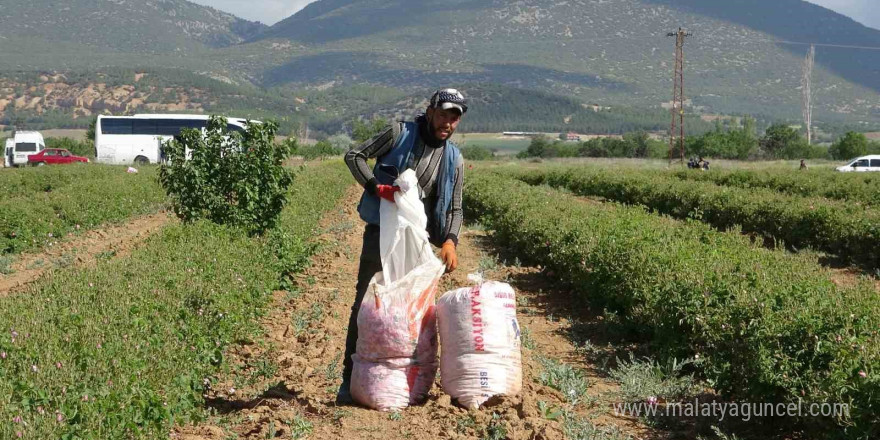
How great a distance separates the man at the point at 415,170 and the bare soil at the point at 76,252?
6.05 metres

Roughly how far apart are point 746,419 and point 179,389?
3.11m

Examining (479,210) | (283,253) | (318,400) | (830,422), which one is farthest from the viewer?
Answer: (479,210)

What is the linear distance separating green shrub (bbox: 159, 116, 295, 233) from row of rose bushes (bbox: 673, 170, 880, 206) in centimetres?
1116

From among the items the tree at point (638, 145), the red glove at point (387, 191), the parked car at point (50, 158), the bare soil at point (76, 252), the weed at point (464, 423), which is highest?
the red glove at point (387, 191)

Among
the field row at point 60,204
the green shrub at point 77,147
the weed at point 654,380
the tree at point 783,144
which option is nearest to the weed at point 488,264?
the weed at point 654,380

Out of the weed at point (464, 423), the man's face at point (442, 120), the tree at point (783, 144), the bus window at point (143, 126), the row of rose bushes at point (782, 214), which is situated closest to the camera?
the weed at point (464, 423)

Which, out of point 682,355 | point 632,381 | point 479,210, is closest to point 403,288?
point 632,381

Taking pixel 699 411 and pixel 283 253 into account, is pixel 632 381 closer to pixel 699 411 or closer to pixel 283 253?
pixel 699 411

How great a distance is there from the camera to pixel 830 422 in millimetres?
→ 4398

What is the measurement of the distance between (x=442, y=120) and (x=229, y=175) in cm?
645

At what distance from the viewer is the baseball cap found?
4961 millimetres

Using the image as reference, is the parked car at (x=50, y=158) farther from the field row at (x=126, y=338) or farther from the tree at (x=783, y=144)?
the tree at (x=783, y=144)

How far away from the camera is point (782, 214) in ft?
51.7

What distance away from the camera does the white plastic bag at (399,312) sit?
4.98 meters
